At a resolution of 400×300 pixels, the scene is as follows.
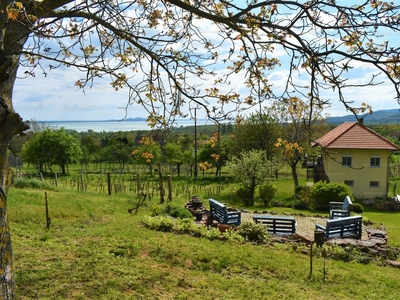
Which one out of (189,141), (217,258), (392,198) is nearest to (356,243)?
(217,258)

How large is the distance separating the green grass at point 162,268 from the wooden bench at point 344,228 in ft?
6.70

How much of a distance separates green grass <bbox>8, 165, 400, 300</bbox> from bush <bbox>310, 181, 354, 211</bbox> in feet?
32.6

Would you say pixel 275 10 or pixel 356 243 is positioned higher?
pixel 275 10

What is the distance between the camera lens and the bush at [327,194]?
674 inches

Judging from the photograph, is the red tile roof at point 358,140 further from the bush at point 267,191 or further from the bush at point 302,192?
the bush at point 267,191

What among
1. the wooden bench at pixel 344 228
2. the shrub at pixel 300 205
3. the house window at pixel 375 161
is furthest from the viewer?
the house window at pixel 375 161

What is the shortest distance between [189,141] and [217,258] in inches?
1462

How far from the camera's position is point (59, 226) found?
28.9 ft

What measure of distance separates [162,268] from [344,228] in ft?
21.0

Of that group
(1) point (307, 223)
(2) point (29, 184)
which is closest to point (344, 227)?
(1) point (307, 223)

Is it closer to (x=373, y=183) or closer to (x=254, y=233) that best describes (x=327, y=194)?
(x=373, y=183)

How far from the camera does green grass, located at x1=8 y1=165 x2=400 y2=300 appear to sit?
188 inches

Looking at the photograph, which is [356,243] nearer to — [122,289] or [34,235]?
[122,289]

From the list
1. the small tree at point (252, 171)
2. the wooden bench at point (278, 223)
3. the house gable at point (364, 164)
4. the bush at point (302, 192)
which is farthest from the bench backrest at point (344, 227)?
the house gable at point (364, 164)
